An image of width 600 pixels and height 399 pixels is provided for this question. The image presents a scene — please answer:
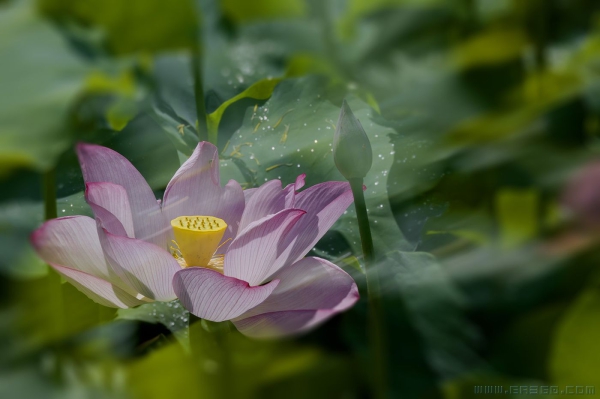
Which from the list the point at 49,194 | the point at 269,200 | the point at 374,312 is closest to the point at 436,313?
the point at 374,312

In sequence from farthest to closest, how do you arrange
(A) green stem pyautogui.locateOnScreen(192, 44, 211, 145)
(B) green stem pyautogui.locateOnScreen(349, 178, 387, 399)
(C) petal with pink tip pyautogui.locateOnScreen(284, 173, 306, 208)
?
(A) green stem pyautogui.locateOnScreen(192, 44, 211, 145) → (C) petal with pink tip pyautogui.locateOnScreen(284, 173, 306, 208) → (B) green stem pyautogui.locateOnScreen(349, 178, 387, 399)

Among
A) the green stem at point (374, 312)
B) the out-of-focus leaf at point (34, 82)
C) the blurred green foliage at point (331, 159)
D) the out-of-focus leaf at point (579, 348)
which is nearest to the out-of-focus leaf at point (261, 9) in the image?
the blurred green foliage at point (331, 159)

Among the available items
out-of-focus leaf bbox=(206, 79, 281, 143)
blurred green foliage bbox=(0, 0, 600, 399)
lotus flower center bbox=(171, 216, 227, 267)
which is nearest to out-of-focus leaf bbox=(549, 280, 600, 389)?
blurred green foliage bbox=(0, 0, 600, 399)

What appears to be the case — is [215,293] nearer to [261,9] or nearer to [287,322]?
[287,322]

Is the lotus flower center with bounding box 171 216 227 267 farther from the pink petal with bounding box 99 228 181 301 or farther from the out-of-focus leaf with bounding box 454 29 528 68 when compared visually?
the out-of-focus leaf with bounding box 454 29 528 68

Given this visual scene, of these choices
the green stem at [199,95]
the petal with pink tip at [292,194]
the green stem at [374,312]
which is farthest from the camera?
the green stem at [199,95]

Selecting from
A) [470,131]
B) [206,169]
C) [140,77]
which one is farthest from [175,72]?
[470,131]

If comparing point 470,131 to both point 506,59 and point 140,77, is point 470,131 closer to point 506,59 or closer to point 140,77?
point 506,59

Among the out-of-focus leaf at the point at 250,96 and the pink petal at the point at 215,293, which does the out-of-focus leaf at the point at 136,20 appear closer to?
the out-of-focus leaf at the point at 250,96
